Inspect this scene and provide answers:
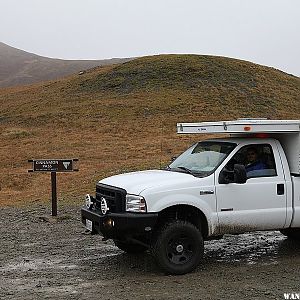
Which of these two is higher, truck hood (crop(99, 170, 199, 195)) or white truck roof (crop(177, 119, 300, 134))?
white truck roof (crop(177, 119, 300, 134))

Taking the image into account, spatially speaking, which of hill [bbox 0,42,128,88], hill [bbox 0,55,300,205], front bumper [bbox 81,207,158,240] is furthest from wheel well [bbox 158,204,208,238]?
hill [bbox 0,42,128,88]

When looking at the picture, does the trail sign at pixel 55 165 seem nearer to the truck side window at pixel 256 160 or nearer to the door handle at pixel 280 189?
the truck side window at pixel 256 160

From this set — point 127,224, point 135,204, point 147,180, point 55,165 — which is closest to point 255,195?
point 147,180

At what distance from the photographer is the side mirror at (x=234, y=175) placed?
7.61 meters

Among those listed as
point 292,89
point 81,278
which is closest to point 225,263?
point 81,278

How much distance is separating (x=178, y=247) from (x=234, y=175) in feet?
4.12

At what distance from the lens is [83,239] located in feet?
32.6

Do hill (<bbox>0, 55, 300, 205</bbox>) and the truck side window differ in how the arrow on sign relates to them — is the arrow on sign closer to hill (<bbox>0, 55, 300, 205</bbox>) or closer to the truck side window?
hill (<bbox>0, 55, 300, 205</bbox>)

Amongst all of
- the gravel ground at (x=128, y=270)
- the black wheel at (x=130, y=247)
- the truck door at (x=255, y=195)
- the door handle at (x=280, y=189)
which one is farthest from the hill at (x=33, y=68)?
the door handle at (x=280, y=189)

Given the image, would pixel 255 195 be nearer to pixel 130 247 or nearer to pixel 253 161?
pixel 253 161

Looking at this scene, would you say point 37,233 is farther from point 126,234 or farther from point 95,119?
point 95,119

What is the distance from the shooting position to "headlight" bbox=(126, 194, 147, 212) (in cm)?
→ 725

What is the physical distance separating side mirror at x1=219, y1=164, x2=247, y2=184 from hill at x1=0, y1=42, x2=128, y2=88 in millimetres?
102723

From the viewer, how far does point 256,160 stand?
26.8 ft
